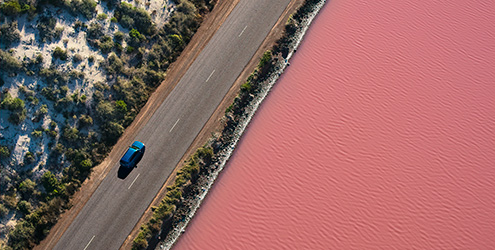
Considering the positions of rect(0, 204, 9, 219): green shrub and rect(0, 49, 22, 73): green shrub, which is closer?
rect(0, 204, 9, 219): green shrub

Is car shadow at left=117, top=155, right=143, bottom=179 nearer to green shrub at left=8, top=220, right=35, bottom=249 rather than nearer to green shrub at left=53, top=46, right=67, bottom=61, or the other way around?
green shrub at left=8, top=220, right=35, bottom=249

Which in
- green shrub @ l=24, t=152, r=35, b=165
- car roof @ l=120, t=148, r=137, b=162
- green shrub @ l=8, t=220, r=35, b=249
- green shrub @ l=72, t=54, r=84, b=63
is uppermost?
green shrub @ l=72, t=54, r=84, b=63

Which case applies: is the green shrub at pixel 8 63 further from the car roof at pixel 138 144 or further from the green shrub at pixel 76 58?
the car roof at pixel 138 144

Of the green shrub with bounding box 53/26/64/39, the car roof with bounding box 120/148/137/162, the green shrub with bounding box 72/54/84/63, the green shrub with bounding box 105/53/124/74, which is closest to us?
the car roof with bounding box 120/148/137/162

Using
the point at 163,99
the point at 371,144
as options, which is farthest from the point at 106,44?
the point at 371,144

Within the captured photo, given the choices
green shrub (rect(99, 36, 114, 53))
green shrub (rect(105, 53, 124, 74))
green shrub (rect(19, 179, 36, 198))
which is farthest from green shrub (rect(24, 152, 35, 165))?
green shrub (rect(99, 36, 114, 53))

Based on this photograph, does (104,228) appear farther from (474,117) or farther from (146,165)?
(474,117)
